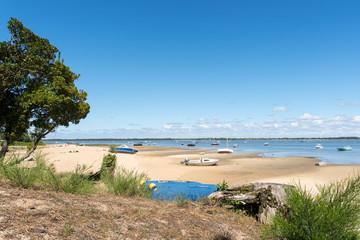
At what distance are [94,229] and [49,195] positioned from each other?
1809 millimetres

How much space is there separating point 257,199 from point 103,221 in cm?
406

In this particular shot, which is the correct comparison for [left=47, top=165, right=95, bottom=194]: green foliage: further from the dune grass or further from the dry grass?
the dry grass

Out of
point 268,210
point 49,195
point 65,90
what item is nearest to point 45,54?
point 65,90

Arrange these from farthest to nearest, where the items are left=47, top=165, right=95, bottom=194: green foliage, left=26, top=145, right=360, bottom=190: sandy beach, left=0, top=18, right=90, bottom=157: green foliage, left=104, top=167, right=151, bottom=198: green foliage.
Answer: left=26, top=145, right=360, bottom=190: sandy beach, left=0, top=18, right=90, bottom=157: green foliage, left=104, top=167, right=151, bottom=198: green foliage, left=47, top=165, right=95, bottom=194: green foliage

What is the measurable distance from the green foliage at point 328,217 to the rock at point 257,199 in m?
1.13

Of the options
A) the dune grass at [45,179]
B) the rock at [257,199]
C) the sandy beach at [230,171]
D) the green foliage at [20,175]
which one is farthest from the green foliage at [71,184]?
the sandy beach at [230,171]

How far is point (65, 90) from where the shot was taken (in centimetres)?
1189

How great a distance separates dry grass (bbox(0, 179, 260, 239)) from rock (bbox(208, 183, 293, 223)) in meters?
0.49

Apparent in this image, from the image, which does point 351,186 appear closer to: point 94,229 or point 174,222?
point 174,222

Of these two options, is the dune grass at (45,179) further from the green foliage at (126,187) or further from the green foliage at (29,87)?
the green foliage at (29,87)

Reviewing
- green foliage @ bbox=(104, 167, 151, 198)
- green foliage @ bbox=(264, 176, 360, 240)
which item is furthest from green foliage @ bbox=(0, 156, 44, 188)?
green foliage @ bbox=(264, 176, 360, 240)

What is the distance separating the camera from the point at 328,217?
3521 millimetres

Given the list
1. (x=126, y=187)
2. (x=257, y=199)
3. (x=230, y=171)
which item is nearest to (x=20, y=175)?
(x=126, y=187)

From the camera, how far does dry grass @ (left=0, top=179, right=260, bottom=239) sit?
129 inches
